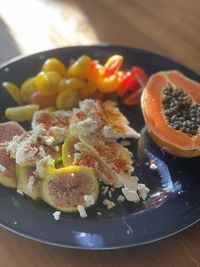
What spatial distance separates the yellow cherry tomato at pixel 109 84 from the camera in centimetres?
161

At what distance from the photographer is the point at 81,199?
4.13ft

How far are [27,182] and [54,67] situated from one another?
0.49 meters

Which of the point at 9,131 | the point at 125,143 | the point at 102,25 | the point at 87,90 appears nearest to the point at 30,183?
the point at 9,131

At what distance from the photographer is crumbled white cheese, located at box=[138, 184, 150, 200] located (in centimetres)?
131

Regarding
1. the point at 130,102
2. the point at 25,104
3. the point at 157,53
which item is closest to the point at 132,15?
the point at 157,53

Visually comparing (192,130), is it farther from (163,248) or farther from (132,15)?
(132,15)

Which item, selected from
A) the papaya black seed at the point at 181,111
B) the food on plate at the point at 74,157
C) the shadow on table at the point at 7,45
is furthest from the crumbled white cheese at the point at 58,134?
the shadow on table at the point at 7,45

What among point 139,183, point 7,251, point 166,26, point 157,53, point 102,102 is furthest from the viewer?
point 166,26

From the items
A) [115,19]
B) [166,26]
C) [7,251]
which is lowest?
[166,26]

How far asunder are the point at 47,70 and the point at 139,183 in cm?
52

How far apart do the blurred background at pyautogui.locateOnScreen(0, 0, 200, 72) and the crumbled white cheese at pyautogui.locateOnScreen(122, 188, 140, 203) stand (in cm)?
76

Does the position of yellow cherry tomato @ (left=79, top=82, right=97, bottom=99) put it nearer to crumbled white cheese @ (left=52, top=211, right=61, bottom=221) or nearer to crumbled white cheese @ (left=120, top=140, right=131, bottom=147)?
crumbled white cheese @ (left=120, top=140, right=131, bottom=147)

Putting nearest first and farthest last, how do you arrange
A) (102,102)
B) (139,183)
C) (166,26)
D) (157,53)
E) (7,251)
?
(7,251) → (139,183) → (102,102) → (157,53) → (166,26)

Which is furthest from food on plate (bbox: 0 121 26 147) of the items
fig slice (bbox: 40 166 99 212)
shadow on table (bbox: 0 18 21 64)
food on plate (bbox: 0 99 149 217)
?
shadow on table (bbox: 0 18 21 64)
